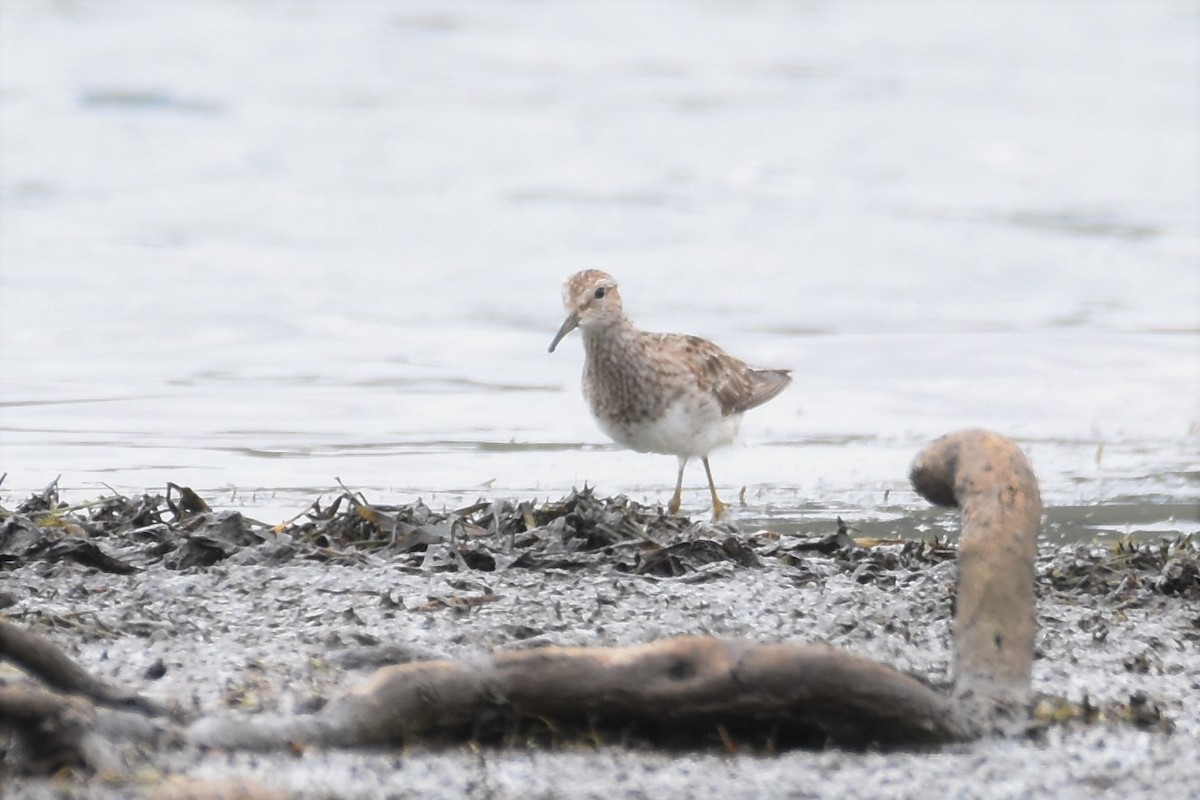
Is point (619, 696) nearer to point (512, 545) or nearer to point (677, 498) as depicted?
point (512, 545)

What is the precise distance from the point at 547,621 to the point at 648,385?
3.23 m

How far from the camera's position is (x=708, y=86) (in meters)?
24.2

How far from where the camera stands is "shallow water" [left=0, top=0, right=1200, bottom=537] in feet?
30.2

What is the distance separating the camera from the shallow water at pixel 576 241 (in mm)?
9195

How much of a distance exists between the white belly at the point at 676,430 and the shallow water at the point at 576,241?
0.28m

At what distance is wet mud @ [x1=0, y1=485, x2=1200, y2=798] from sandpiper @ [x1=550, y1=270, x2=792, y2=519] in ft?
5.17

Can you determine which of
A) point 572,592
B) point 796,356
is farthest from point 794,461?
point 572,592

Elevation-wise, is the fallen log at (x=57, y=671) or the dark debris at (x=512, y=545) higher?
the dark debris at (x=512, y=545)

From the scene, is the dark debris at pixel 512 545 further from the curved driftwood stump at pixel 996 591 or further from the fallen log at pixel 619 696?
the fallen log at pixel 619 696

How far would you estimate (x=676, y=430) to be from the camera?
26.7ft

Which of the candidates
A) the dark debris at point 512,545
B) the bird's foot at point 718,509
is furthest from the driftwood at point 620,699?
the bird's foot at point 718,509

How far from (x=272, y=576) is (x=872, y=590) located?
1.75 meters

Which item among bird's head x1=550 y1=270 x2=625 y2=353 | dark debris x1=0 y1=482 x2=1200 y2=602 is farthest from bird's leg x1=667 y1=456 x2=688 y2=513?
dark debris x1=0 y1=482 x2=1200 y2=602

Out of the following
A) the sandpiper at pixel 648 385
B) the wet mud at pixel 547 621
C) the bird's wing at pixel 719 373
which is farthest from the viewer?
the bird's wing at pixel 719 373
